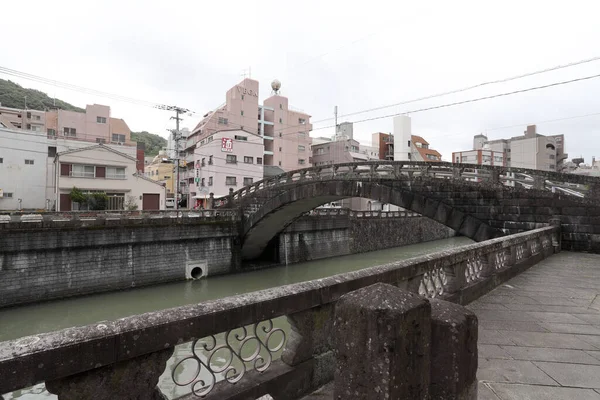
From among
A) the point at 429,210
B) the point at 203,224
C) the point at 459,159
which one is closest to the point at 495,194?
the point at 429,210

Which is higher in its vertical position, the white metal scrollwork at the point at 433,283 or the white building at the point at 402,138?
the white building at the point at 402,138

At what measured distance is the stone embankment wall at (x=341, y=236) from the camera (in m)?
22.1

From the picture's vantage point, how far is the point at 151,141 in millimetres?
75250

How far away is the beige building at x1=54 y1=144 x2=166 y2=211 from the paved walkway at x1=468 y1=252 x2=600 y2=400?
85.6ft

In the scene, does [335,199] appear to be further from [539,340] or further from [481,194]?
[539,340]

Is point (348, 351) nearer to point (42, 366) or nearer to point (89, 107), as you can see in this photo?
point (42, 366)

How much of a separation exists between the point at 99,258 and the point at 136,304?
9.48 ft

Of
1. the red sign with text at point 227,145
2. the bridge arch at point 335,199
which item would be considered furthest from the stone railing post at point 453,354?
the red sign with text at point 227,145

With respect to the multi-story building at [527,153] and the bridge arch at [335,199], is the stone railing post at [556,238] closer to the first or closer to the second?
the bridge arch at [335,199]

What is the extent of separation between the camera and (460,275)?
4496mm

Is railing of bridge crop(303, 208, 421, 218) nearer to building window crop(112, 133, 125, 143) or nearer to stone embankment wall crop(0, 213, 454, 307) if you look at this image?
stone embankment wall crop(0, 213, 454, 307)

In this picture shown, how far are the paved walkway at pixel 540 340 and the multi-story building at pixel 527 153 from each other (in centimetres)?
4301

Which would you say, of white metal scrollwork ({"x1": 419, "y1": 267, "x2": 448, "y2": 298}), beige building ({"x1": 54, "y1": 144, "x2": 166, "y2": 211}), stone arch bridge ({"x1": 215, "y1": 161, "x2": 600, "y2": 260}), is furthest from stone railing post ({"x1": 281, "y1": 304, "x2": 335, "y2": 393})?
beige building ({"x1": 54, "y1": 144, "x2": 166, "y2": 211})

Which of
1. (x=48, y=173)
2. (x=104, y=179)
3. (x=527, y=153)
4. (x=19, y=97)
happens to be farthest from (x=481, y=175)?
(x=19, y=97)
